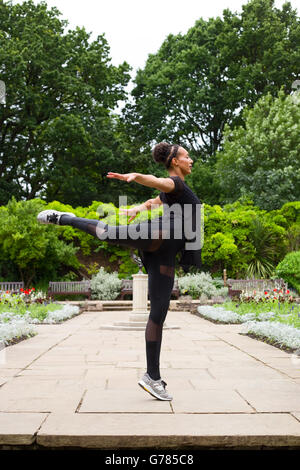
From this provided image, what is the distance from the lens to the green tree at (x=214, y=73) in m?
26.0

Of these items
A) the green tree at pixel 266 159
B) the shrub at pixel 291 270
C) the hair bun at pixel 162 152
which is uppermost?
the green tree at pixel 266 159

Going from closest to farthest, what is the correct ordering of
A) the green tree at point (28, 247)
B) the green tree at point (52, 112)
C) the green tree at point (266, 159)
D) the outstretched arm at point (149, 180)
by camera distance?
the outstretched arm at point (149, 180) → the green tree at point (28, 247) → the green tree at point (266, 159) → the green tree at point (52, 112)

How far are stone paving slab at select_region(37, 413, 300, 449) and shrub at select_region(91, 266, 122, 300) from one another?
512 inches

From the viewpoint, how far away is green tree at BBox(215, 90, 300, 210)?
2119 cm

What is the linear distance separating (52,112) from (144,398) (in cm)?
2185

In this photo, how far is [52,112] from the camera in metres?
23.2

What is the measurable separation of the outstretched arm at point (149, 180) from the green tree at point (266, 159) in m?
18.7

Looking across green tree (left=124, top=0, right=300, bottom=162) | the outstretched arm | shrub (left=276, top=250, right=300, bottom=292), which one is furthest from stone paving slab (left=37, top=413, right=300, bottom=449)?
green tree (left=124, top=0, right=300, bottom=162)

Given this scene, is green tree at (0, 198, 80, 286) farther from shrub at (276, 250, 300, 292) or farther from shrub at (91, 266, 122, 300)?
shrub at (276, 250, 300, 292)

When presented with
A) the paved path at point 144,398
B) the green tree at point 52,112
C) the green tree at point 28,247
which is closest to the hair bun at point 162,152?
the paved path at point 144,398

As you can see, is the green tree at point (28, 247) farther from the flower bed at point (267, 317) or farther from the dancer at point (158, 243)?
the dancer at point (158, 243)

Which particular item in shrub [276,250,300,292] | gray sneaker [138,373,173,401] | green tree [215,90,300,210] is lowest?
gray sneaker [138,373,173,401]

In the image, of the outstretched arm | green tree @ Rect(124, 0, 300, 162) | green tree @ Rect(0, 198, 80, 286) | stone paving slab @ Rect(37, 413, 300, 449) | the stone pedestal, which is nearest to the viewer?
stone paving slab @ Rect(37, 413, 300, 449)

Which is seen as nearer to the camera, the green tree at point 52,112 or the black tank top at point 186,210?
the black tank top at point 186,210
